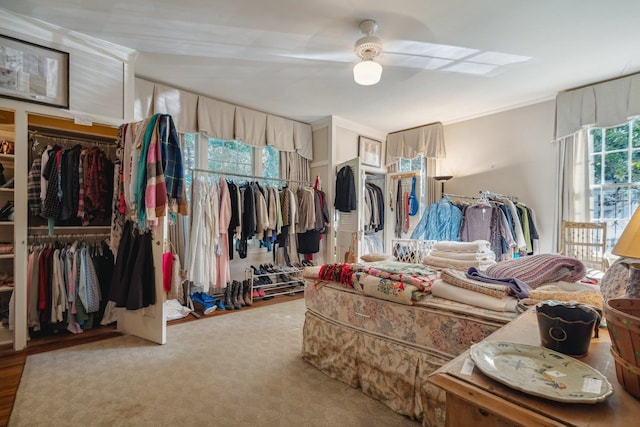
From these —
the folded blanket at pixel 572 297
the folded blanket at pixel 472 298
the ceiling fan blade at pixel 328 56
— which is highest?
the ceiling fan blade at pixel 328 56

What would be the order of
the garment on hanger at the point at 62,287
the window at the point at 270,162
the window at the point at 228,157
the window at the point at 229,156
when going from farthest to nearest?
1. the window at the point at 270,162
2. the window at the point at 229,156
3. the window at the point at 228,157
4. the garment on hanger at the point at 62,287

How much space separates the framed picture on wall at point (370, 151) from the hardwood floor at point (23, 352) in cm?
316

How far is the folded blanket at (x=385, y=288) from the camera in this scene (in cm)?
157

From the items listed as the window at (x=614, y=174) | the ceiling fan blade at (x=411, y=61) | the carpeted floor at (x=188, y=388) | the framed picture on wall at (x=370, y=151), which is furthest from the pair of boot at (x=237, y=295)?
the window at (x=614, y=174)

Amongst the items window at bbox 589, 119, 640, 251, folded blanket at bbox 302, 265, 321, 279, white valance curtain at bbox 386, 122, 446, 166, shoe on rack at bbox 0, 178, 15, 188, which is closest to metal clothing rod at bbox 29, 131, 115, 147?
shoe on rack at bbox 0, 178, 15, 188

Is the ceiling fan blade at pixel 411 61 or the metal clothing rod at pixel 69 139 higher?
the ceiling fan blade at pixel 411 61

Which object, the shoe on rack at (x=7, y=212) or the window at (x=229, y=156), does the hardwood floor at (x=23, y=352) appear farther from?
the window at (x=229, y=156)

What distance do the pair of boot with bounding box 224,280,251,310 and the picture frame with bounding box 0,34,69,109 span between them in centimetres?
235

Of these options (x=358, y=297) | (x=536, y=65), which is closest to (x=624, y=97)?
(x=536, y=65)

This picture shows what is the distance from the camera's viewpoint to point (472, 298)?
4.67 feet

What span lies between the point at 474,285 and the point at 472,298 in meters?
0.07

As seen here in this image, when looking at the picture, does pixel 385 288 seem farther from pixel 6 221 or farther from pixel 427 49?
pixel 6 221

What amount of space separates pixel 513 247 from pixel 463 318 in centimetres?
264

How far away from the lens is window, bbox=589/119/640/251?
10.4 ft
